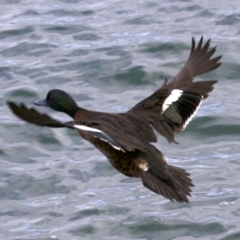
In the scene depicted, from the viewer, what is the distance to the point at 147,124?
6406 millimetres

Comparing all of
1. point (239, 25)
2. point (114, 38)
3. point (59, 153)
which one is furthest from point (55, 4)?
point (59, 153)

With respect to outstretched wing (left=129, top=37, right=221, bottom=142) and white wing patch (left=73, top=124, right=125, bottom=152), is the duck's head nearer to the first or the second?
outstretched wing (left=129, top=37, right=221, bottom=142)

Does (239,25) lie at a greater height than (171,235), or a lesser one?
greater

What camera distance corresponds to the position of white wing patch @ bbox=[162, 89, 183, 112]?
665cm

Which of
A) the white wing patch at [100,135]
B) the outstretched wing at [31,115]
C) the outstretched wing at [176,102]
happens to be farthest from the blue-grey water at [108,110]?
the outstretched wing at [31,115]

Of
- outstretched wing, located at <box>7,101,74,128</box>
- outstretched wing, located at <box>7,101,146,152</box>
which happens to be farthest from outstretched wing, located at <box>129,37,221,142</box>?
outstretched wing, located at <box>7,101,74,128</box>

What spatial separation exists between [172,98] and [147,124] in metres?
0.42

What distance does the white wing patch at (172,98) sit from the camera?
6.65 meters

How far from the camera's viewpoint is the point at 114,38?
10648mm

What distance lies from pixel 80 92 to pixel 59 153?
3.85 ft

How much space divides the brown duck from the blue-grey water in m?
1.03

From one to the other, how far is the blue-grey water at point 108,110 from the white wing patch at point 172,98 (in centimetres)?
107

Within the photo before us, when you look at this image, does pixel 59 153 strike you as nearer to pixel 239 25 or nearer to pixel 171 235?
pixel 171 235

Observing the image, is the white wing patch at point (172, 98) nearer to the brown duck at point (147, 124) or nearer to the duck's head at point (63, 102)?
the brown duck at point (147, 124)
